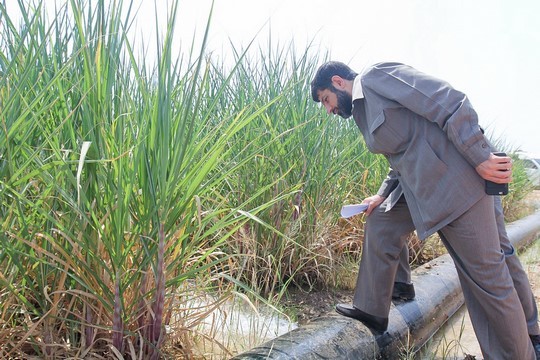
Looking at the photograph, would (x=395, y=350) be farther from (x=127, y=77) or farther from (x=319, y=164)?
(x=127, y=77)

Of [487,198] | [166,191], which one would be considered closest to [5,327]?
[166,191]

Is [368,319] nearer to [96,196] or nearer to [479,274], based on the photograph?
[479,274]

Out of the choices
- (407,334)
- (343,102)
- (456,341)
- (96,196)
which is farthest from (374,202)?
(96,196)

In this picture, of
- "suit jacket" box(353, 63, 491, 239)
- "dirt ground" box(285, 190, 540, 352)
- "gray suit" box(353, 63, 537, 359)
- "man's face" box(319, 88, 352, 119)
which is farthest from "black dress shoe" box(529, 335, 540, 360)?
"man's face" box(319, 88, 352, 119)

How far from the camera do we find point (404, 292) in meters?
2.85

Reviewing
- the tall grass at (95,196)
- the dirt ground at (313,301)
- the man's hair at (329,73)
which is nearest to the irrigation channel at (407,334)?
the dirt ground at (313,301)

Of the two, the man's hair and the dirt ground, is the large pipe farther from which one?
the man's hair

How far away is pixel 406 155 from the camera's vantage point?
2.21m

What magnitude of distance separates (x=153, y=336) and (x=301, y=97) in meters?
2.26

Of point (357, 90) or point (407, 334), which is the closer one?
point (357, 90)

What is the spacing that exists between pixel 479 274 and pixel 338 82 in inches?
41.8

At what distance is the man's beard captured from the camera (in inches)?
99.7

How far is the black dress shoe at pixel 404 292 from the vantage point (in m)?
2.83

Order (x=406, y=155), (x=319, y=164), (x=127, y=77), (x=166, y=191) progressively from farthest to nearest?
(x=319, y=164), (x=406, y=155), (x=127, y=77), (x=166, y=191)
